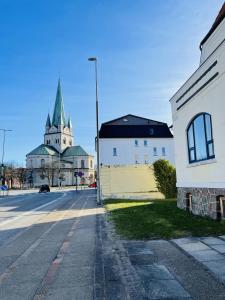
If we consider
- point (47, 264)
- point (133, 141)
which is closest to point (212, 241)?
point (47, 264)

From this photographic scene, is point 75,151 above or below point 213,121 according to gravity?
above

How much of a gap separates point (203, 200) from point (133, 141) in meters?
44.6

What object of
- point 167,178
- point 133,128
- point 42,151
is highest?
point 42,151

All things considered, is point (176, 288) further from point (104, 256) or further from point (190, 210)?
point (190, 210)

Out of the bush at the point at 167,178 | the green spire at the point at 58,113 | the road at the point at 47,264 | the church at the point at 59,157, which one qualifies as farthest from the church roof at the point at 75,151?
the road at the point at 47,264

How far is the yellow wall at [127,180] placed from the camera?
34250mm

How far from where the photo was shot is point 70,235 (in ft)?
31.9

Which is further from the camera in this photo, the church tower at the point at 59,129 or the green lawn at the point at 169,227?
the church tower at the point at 59,129

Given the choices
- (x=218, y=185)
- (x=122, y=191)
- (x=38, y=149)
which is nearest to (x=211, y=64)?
(x=218, y=185)

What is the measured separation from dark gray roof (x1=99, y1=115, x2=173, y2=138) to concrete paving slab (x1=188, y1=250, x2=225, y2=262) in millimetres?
44366

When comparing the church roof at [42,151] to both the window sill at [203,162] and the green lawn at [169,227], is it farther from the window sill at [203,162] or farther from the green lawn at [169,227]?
the green lawn at [169,227]

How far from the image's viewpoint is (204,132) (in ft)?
38.3

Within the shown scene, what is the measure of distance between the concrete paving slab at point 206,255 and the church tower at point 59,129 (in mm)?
127568

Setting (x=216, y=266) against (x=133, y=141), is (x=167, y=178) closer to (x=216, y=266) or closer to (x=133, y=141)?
(x=216, y=266)
